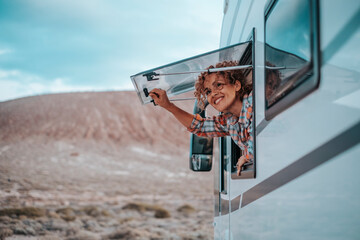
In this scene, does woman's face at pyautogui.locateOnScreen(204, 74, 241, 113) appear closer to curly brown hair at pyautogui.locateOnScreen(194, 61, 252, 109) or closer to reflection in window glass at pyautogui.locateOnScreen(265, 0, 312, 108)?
curly brown hair at pyautogui.locateOnScreen(194, 61, 252, 109)

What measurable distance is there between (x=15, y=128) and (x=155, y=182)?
17.0m

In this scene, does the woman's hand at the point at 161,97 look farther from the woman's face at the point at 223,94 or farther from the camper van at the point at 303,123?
the camper van at the point at 303,123

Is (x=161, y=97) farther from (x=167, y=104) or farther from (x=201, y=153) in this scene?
(x=201, y=153)

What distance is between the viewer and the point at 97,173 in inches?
1113

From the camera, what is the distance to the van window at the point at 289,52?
3.81 feet

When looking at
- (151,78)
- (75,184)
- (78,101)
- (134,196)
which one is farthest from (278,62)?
(78,101)

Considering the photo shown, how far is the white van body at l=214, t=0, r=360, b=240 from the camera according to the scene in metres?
0.93

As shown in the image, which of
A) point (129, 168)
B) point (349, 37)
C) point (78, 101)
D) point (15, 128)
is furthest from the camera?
point (78, 101)

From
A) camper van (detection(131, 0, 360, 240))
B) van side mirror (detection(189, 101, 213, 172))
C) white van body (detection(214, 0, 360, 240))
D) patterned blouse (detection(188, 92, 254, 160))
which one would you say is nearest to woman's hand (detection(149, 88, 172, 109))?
patterned blouse (detection(188, 92, 254, 160))

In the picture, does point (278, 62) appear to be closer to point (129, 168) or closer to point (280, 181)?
point (280, 181)

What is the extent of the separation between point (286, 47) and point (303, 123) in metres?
0.38

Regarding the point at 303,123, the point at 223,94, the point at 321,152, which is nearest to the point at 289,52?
the point at 303,123

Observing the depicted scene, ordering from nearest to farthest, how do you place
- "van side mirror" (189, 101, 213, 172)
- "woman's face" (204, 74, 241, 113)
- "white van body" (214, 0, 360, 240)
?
"white van body" (214, 0, 360, 240) → "woman's face" (204, 74, 241, 113) → "van side mirror" (189, 101, 213, 172)

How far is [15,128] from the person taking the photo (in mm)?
35688
